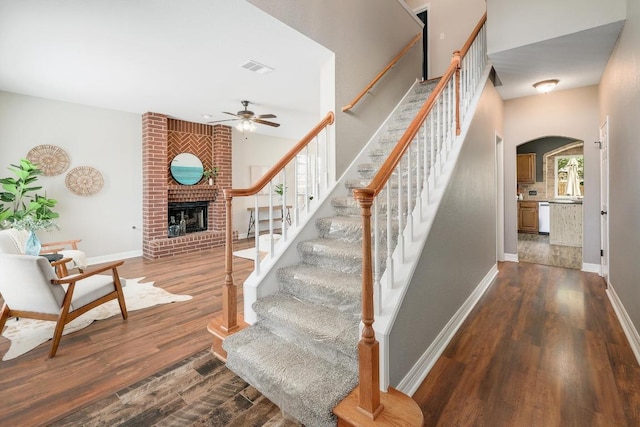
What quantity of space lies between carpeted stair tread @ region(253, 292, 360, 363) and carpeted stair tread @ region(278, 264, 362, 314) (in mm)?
48

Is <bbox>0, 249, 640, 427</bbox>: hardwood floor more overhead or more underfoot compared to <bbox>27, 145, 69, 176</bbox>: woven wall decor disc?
more underfoot

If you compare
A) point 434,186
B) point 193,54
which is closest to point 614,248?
point 434,186

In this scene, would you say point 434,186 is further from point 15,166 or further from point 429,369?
point 15,166

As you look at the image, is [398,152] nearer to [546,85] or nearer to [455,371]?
[455,371]

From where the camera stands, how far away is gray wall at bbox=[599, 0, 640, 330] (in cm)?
244

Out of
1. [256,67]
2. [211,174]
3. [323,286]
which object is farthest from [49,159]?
[323,286]

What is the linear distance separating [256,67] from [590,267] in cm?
549

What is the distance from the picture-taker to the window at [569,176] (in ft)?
25.6

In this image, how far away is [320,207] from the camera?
3059 mm

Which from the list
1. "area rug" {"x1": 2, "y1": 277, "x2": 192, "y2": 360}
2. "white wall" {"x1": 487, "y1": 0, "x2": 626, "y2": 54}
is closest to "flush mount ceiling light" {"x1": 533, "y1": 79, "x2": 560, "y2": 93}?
"white wall" {"x1": 487, "y1": 0, "x2": 626, "y2": 54}

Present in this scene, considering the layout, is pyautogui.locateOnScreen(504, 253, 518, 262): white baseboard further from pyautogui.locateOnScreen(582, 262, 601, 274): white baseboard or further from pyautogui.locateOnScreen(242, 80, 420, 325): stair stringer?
pyautogui.locateOnScreen(242, 80, 420, 325): stair stringer

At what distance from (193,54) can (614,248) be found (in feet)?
16.5

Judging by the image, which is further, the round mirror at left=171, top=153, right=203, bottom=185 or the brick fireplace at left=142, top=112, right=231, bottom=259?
the round mirror at left=171, top=153, right=203, bottom=185

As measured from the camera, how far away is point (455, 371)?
212 cm
